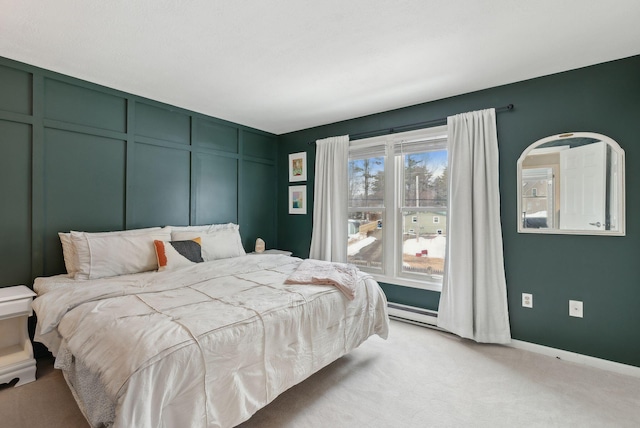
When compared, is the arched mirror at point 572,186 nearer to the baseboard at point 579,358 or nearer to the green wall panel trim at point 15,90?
the baseboard at point 579,358

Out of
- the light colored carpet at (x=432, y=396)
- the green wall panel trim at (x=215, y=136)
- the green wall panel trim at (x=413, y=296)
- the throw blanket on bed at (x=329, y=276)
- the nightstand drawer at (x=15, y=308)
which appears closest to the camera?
the light colored carpet at (x=432, y=396)

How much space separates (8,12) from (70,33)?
0.96 ft

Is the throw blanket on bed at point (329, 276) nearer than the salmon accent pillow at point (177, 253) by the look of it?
Yes

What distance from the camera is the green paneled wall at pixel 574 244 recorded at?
2.27 m

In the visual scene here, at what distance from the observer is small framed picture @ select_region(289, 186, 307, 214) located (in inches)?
170

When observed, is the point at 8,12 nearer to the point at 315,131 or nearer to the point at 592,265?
the point at 315,131

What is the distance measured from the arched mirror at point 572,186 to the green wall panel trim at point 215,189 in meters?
3.30

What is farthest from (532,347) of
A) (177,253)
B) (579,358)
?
(177,253)

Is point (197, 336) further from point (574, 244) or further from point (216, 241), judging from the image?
point (574, 244)

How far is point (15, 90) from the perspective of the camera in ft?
7.76

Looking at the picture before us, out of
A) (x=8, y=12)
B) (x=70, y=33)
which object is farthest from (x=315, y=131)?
(x=8, y=12)

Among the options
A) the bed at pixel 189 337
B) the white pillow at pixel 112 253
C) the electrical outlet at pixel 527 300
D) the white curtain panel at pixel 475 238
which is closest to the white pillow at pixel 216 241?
the white pillow at pixel 112 253

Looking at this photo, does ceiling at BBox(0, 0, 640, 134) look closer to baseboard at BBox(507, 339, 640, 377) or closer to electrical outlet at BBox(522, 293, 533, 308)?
electrical outlet at BBox(522, 293, 533, 308)

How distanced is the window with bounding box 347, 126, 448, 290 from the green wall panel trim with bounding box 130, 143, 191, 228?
6.80 ft
